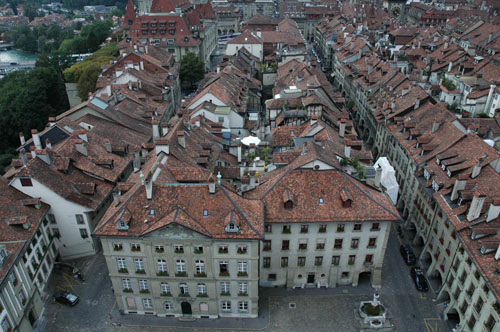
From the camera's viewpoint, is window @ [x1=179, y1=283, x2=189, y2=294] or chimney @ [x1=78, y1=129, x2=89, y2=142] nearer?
window @ [x1=179, y1=283, x2=189, y2=294]

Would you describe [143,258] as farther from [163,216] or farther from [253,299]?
[253,299]

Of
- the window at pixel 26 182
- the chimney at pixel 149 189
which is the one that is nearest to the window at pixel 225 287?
the chimney at pixel 149 189

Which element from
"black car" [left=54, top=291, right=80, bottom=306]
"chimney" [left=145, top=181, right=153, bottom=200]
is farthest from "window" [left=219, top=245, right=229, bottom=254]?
"black car" [left=54, top=291, right=80, bottom=306]

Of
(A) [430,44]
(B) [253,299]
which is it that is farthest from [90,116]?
(A) [430,44]

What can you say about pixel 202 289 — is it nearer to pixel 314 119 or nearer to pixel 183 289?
pixel 183 289

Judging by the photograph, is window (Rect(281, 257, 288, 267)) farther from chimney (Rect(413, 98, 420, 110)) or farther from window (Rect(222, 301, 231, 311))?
chimney (Rect(413, 98, 420, 110))

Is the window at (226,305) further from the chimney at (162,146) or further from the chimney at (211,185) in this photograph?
the chimney at (162,146)
